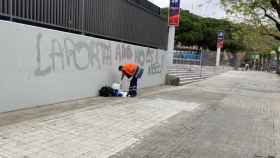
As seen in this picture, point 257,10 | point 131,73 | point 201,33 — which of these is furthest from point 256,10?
point 201,33

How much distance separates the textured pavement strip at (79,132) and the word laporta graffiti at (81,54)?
1.47 m

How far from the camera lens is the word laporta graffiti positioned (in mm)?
9406

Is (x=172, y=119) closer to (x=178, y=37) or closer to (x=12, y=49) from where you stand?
(x=12, y=49)

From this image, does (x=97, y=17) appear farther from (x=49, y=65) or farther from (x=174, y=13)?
(x=174, y=13)

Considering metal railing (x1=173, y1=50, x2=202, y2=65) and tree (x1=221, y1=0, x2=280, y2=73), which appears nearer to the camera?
tree (x1=221, y1=0, x2=280, y2=73)

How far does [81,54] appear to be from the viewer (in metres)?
11.3

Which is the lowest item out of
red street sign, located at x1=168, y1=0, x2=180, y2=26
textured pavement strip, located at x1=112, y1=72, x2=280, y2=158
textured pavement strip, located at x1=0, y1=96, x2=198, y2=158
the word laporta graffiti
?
textured pavement strip, located at x1=112, y1=72, x2=280, y2=158

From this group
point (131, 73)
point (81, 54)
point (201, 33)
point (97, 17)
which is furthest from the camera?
point (201, 33)

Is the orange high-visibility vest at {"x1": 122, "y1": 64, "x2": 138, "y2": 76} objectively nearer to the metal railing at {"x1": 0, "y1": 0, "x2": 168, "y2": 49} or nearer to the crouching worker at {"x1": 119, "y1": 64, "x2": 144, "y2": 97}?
the crouching worker at {"x1": 119, "y1": 64, "x2": 144, "y2": 97}

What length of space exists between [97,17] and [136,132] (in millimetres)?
6703

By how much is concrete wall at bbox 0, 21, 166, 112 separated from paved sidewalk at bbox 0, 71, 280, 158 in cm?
43

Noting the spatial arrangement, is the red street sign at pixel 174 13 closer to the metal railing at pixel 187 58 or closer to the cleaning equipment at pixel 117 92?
the cleaning equipment at pixel 117 92

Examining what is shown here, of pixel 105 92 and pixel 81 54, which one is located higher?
pixel 81 54

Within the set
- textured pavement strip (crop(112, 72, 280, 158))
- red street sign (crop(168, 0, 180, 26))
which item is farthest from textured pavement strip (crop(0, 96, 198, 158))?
red street sign (crop(168, 0, 180, 26))
